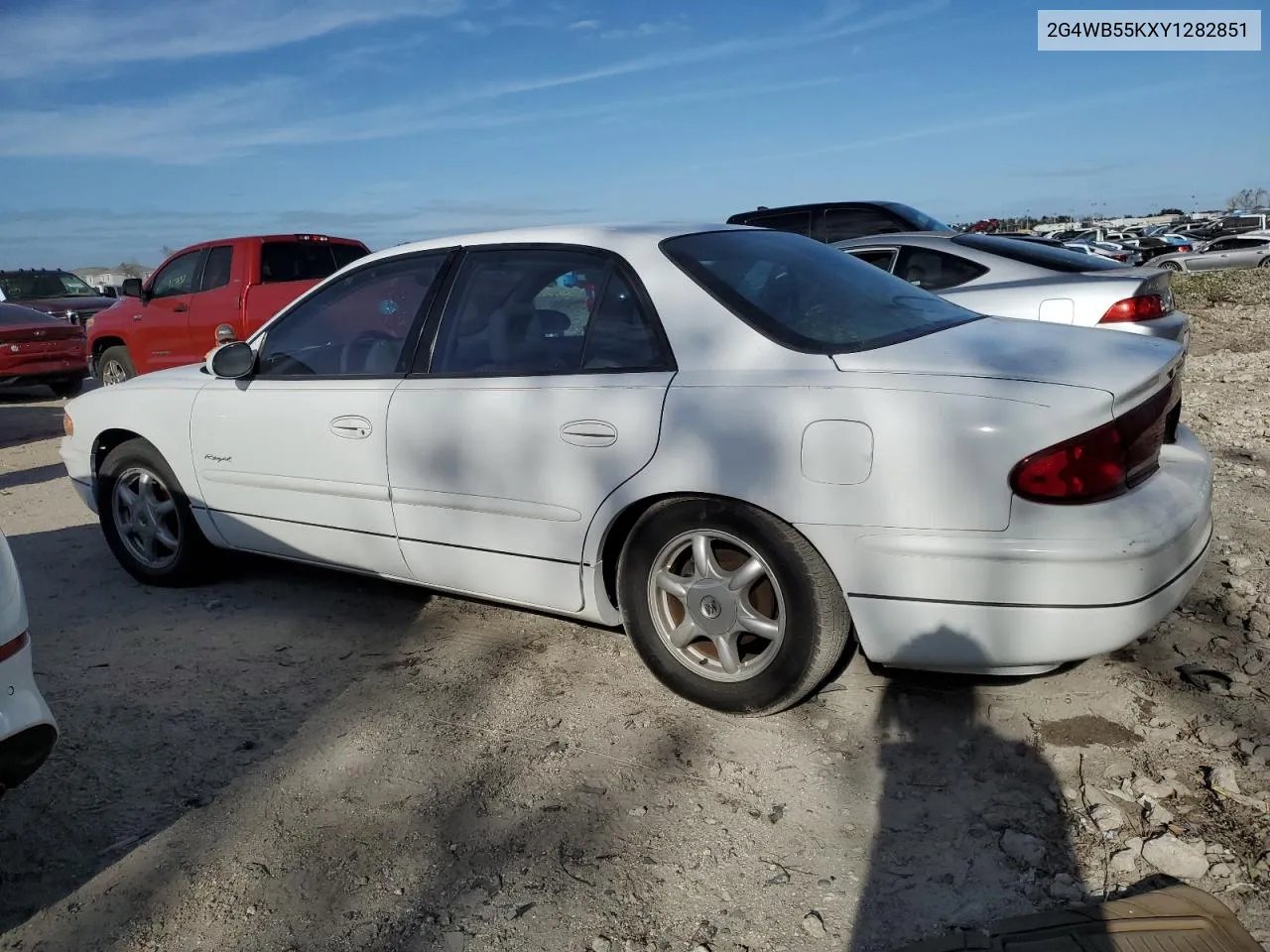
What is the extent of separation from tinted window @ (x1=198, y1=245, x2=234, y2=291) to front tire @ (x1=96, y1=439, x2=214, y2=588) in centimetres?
532

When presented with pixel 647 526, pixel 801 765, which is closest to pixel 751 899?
pixel 801 765

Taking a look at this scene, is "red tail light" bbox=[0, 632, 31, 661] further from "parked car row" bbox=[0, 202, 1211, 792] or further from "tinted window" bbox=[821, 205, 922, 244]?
"tinted window" bbox=[821, 205, 922, 244]

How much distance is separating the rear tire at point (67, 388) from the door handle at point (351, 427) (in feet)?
35.7

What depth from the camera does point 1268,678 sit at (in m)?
3.19

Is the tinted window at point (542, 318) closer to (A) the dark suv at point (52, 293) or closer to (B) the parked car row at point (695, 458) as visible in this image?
(B) the parked car row at point (695, 458)

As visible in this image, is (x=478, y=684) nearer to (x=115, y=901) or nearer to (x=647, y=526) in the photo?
(x=647, y=526)

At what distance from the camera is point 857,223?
9953 mm

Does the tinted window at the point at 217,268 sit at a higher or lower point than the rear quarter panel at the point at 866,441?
higher

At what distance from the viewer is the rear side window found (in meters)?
10.3

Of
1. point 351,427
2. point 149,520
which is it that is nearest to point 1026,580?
point 351,427

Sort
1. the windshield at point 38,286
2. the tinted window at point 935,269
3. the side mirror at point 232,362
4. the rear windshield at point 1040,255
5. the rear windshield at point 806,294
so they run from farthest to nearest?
the windshield at point 38,286 → the tinted window at point 935,269 → the rear windshield at point 1040,255 → the side mirror at point 232,362 → the rear windshield at point 806,294

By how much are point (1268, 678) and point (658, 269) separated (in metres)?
2.35

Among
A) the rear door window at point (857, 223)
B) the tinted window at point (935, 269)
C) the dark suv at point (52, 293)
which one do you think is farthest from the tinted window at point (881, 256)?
the dark suv at point (52, 293)

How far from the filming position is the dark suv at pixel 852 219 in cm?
979
